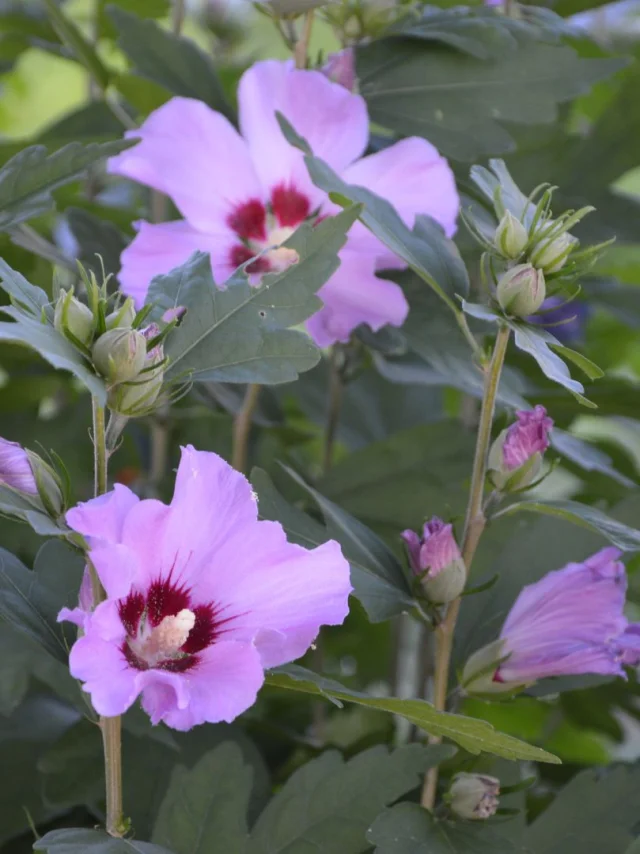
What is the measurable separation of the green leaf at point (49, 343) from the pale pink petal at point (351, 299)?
0.19 m

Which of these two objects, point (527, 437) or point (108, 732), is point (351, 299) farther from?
point (108, 732)

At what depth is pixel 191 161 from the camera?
52cm

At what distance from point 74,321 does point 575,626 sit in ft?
0.76

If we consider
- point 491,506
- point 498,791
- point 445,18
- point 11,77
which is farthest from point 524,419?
point 11,77

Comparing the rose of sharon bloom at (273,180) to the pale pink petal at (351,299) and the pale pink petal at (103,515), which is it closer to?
the pale pink petal at (351,299)

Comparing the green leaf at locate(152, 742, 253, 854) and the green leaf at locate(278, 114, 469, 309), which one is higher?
the green leaf at locate(278, 114, 469, 309)

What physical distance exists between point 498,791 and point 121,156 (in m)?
0.33

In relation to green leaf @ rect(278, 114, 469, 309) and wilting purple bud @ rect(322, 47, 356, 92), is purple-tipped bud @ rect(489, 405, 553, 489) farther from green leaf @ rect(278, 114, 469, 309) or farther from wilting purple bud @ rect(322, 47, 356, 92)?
wilting purple bud @ rect(322, 47, 356, 92)

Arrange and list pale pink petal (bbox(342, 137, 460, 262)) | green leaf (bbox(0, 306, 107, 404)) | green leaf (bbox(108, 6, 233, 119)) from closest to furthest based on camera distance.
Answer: green leaf (bbox(0, 306, 107, 404)) → pale pink petal (bbox(342, 137, 460, 262)) → green leaf (bbox(108, 6, 233, 119))

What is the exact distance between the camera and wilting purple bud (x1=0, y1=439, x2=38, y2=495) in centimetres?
35

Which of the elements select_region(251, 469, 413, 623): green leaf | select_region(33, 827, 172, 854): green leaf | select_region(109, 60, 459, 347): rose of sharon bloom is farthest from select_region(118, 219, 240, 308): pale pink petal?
select_region(33, 827, 172, 854): green leaf

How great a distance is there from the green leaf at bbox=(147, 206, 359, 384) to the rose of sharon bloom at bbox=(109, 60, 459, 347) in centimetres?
11

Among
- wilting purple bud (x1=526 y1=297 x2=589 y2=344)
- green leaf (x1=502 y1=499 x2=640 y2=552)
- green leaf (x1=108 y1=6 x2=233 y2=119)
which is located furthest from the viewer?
wilting purple bud (x1=526 y1=297 x2=589 y2=344)

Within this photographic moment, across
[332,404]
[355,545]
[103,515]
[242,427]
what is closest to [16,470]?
[103,515]
